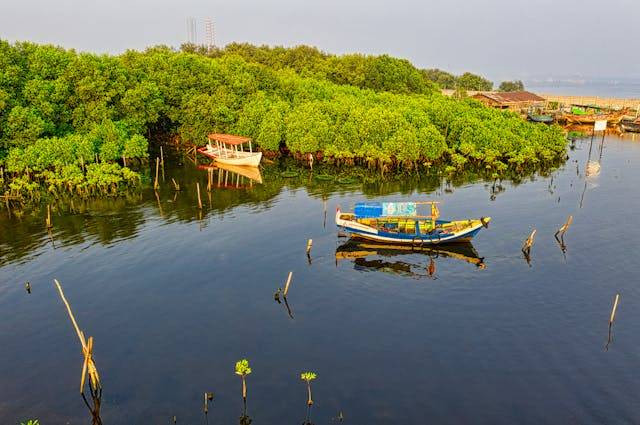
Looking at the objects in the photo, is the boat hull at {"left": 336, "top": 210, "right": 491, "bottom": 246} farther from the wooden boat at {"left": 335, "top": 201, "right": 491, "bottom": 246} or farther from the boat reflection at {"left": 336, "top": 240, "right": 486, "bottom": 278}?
the boat reflection at {"left": 336, "top": 240, "right": 486, "bottom": 278}

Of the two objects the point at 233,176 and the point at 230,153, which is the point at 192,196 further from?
the point at 230,153

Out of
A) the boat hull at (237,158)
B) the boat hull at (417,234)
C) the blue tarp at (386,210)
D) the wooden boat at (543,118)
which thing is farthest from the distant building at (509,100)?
the blue tarp at (386,210)

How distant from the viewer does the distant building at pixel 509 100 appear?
136950 mm

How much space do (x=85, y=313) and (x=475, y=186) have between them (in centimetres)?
5251

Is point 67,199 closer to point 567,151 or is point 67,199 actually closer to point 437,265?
point 437,265

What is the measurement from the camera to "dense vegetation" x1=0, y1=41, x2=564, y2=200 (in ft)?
206

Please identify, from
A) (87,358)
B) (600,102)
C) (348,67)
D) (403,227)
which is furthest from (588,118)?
(87,358)

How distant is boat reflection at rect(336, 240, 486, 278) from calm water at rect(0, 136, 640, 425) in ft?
0.77

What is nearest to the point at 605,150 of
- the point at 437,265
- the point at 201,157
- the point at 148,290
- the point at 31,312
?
the point at 437,265

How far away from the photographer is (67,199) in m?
58.4

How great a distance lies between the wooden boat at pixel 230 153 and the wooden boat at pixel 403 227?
109ft

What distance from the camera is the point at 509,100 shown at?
457 feet

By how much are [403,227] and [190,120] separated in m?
54.0

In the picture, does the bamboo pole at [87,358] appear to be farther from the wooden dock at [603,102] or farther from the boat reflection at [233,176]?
the wooden dock at [603,102]
